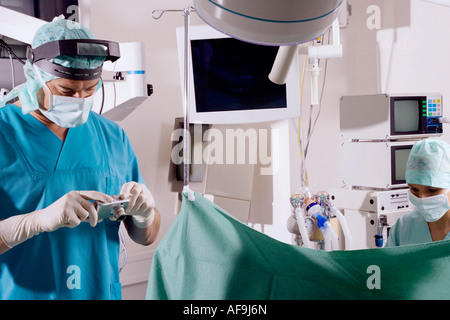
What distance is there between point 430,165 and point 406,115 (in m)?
0.72

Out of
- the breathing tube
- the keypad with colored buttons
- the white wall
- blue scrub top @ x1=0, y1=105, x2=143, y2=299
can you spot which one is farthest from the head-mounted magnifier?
the keypad with colored buttons

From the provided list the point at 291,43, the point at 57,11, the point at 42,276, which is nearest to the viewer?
the point at 291,43

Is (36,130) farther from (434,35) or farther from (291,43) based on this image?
(434,35)

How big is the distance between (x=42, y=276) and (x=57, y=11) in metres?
1.20

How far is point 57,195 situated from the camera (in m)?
1.47

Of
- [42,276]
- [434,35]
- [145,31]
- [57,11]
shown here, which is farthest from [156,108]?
[434,35]

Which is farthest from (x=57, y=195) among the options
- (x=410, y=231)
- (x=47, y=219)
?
(x=410, y=231)

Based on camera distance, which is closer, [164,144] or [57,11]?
[57,11]

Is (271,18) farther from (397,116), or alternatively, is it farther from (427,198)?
(397,116)

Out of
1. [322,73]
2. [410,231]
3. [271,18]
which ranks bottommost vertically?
[410,231]

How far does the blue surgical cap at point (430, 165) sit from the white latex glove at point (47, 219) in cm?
114

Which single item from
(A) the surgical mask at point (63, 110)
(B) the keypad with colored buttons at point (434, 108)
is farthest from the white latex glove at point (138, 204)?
(B) the keypad with colored buttons at point (434, 108)

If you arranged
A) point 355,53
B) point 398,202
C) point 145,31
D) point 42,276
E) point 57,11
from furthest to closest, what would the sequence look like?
1. point 355,53
2. point 145,31
3. point 398,202
4. point 57,11
5. point 42,276
